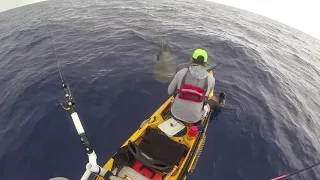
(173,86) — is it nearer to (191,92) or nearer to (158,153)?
(191,92)

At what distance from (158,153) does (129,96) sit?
4.76m

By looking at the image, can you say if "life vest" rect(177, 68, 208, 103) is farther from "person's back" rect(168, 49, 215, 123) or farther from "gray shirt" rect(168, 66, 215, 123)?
"gray shirt" rect(168, 66, 215, 123)

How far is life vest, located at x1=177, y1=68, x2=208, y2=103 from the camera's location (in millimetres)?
7133

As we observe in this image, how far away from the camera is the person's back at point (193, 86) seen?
7117mm

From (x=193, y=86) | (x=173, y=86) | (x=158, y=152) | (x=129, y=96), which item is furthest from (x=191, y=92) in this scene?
(x=129, y=96)

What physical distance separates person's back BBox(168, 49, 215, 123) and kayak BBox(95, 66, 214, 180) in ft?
2.22

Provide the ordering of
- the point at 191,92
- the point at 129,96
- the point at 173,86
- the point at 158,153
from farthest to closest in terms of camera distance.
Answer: the point at 129,96 → the point at 173,86 → the point at 191,92 → the point at 158,153

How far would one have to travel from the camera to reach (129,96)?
10.5 metres

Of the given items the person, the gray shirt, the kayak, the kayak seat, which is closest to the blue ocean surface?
the kayak

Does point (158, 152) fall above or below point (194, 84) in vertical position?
below

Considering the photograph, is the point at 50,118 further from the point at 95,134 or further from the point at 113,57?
the point at 113,57

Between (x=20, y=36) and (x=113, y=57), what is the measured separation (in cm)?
969

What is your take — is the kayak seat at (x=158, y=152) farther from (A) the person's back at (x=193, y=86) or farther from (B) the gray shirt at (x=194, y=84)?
(A) the person's back at (x=193, y=86)

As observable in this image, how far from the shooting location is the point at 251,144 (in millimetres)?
9031
